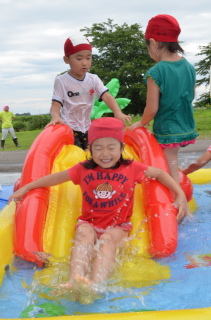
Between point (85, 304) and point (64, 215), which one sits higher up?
point (64, 215)

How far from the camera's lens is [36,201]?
Answer: 8.24 feet

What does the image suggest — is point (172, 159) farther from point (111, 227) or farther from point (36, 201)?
point (36, 201)

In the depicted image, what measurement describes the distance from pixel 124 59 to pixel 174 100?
858 inches

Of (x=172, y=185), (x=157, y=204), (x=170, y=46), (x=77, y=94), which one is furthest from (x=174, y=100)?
(x=77, y=94)

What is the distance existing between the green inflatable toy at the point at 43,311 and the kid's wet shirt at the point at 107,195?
2.25ft

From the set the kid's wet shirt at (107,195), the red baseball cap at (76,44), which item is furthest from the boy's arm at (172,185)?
the red baseball cap at (76,44)

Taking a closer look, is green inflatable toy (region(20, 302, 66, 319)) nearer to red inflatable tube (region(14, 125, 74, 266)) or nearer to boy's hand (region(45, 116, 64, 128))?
red inflatable tube (region(14, 125, 74, 266))

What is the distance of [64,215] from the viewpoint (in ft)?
8.74

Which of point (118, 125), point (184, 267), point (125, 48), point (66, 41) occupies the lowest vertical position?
point (184, 267)

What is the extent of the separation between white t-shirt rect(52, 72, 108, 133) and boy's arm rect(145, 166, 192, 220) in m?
1.25

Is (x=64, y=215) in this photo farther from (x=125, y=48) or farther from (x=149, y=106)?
(x=125, y=48)

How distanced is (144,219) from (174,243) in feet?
1.14

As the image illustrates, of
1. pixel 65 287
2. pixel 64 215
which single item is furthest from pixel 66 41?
pixel 65 287

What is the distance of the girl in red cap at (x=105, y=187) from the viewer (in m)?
2.25
